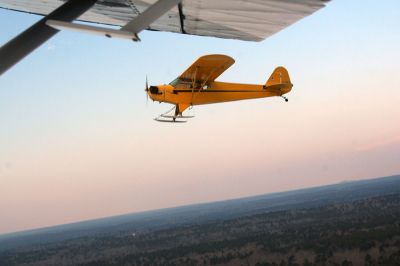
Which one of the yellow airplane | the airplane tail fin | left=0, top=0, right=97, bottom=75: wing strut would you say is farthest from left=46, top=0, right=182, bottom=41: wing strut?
the airplane tail fin

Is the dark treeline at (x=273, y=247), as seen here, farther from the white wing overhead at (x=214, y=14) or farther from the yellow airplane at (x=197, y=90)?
the white wing overhead at (x=214, y=14)

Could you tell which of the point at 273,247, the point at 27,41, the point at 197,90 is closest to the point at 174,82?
the point at 197,90

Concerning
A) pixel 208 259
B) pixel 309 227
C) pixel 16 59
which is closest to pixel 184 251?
pixel 208 259

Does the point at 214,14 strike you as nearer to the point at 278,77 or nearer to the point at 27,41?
the point at 27,41

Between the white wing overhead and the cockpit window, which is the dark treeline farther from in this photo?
the white wing overhead

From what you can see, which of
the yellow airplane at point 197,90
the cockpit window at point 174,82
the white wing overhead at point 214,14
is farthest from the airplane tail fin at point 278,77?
the white wing overhead at point 214,14

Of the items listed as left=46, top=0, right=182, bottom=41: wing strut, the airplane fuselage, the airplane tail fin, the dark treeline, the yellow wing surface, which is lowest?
the dark treeline
